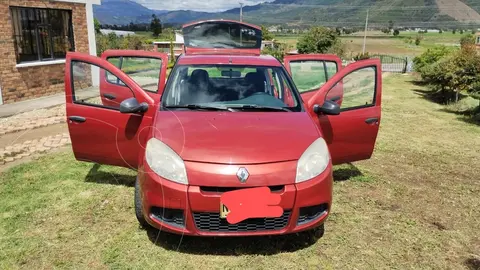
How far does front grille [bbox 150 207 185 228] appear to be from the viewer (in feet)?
9.19

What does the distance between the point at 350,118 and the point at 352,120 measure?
33 mm

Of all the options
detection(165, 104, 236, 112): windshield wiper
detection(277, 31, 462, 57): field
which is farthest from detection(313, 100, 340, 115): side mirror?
detection(277, 31, 462, 57): field

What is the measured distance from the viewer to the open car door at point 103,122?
12.2 feet

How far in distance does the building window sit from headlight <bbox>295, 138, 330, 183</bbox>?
32.7 ft

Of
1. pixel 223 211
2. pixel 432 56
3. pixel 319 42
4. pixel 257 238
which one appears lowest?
pixel 257 238

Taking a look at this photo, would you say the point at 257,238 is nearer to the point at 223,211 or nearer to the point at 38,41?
the point at 223,211

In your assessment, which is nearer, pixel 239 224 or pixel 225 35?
pixel 239 224

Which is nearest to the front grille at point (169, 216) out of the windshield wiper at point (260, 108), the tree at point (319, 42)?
the windshield wiper at point (260, 108)

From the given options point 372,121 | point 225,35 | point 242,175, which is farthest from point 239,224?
point 225,35

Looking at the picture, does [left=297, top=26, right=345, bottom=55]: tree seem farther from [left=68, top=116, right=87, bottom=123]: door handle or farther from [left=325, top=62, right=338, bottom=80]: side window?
[left=68, top=116, right=87, bottom=123]: door handle

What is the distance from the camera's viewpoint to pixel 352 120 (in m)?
4.06

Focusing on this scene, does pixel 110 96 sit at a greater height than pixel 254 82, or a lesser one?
lesser

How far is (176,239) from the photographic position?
328 centimetres

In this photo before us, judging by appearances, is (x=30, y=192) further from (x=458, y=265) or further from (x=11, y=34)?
(x=11, y=34)
